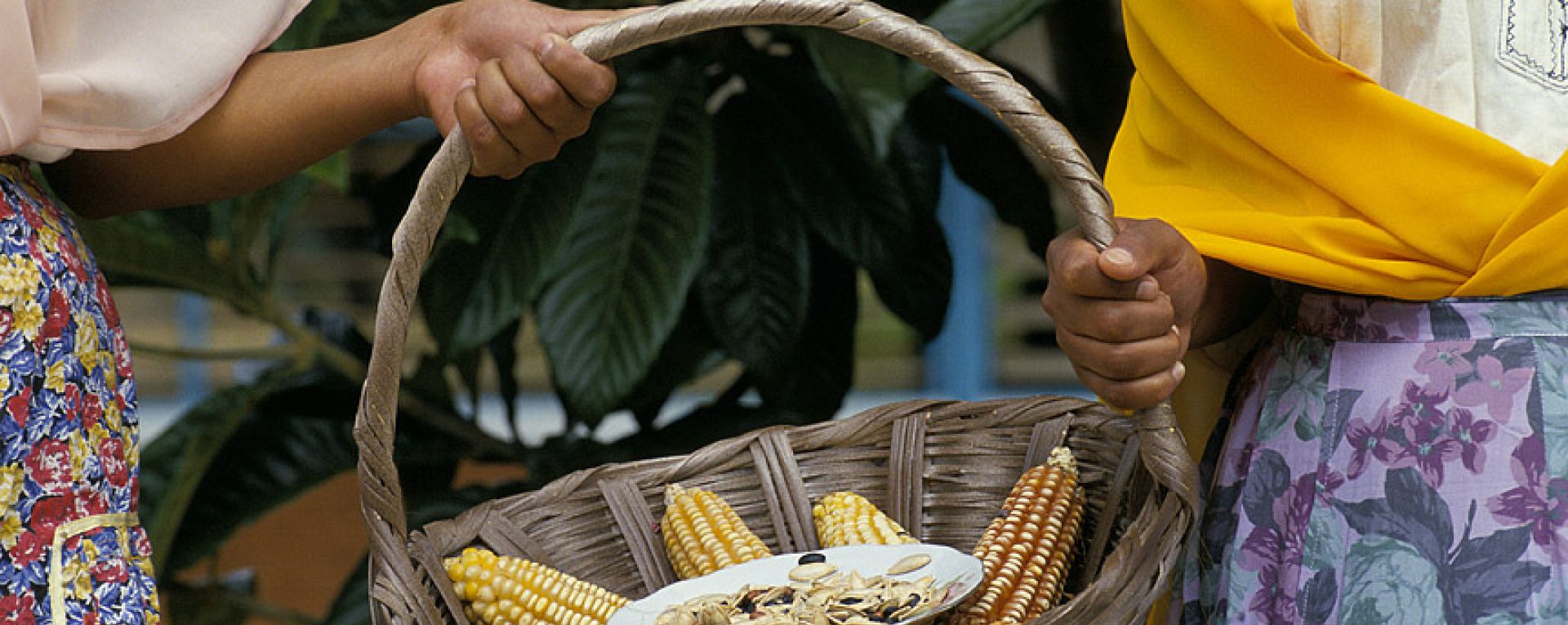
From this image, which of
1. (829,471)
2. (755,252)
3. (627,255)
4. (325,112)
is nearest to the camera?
Result: (325,112)

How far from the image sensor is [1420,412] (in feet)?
2.32

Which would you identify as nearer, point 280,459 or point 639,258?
point 639,258

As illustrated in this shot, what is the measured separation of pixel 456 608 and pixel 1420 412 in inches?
22.3

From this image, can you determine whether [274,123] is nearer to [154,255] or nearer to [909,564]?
[909,564]

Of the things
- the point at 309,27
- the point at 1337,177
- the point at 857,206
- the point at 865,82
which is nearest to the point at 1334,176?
the point at 1337,177

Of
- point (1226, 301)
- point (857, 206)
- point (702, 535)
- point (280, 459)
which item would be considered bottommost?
point (280, 459)

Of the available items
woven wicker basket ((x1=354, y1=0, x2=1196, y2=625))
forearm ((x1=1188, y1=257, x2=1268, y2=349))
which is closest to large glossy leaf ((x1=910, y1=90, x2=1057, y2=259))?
woven wicker basket ((x1=354, y1=0, x2=1196, y2=625))

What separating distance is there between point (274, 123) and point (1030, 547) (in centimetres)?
53

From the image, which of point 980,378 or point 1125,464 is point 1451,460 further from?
point 980,378

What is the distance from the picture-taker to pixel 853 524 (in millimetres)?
936

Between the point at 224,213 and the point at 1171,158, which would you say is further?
the point at 224,213

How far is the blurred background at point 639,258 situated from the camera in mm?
1435

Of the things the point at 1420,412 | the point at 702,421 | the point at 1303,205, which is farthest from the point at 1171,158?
the point at 702,421

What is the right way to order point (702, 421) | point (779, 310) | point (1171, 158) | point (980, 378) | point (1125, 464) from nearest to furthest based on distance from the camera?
point (1171, 158)
point (1125, 464)
point (779, 310)
point (702, 421)
point (980, 378)
